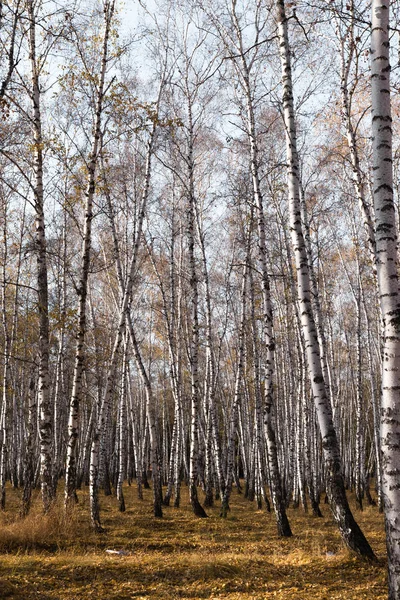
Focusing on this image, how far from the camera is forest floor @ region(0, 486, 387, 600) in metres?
4.79

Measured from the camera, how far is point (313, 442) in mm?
16281

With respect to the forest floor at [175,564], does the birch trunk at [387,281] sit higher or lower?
higher

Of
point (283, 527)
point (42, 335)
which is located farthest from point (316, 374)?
point (42, 335)

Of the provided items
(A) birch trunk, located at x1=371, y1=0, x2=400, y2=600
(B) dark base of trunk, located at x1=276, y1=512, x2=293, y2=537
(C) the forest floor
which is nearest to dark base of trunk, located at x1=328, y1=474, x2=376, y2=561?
(C) the forest floor

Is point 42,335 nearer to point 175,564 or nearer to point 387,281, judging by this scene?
point 175,564

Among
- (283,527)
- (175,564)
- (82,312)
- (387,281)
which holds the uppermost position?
(82,312)

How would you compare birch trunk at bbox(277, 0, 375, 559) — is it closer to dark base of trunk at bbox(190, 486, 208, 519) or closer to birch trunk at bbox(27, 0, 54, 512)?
birch trunk at bbox(27, 0, 54, 512)

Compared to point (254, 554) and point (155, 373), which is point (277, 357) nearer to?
point (155, 373)

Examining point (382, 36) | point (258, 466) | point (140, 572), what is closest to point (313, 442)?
point (258, 466)

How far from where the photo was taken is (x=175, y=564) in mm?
5996

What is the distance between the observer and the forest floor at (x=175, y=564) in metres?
4.79

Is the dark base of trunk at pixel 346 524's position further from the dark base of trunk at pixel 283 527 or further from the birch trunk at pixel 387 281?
the dark base of trunk at pixel 283 527

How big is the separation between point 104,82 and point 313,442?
43.3 ft

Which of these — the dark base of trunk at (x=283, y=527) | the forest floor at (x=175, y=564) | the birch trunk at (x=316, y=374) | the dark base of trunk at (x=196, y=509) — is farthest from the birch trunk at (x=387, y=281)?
the dark base of trunk at (x=196, y=509)
